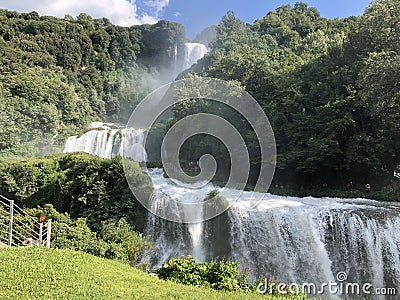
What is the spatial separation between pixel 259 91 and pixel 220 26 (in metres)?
26.7

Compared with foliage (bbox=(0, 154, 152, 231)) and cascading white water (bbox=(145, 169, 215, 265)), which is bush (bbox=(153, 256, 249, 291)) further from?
foliage (bbox=(0, 154, 152, 231))

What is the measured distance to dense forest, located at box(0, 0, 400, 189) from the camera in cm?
1727

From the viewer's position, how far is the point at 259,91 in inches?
935

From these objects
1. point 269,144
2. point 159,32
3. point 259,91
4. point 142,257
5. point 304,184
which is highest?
point 159,32

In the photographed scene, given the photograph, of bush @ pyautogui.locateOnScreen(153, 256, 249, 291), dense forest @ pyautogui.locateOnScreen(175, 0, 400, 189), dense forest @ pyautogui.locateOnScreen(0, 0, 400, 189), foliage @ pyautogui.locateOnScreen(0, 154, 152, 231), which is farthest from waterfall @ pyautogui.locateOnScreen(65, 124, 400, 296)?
dense forest @ pyautogui.locateOnScreen(0, 0, 400, 189)

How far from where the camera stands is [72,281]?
17.8 feet

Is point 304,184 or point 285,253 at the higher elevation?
point 304,184

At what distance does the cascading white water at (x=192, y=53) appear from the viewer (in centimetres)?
5131

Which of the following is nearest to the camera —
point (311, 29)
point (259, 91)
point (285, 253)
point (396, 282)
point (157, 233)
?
point (396, 282)

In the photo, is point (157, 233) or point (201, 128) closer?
point (157, 233)

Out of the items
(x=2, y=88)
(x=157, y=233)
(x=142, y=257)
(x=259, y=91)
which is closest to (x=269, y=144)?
(x=259, y=91)

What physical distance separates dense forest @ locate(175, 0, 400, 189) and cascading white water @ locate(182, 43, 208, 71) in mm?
26330

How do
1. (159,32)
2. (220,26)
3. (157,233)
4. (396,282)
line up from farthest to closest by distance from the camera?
(159,32) < (220,26) < (157,233) < (396,282)

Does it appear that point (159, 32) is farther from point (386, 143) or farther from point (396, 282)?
point (396, 282)
